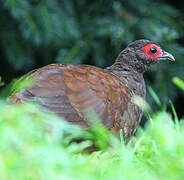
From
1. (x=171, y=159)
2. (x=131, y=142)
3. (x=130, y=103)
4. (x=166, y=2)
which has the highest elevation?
(x=166, y=2)

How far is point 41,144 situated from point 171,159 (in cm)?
65

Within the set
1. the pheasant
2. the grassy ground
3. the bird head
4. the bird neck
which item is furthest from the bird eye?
the grassy ground

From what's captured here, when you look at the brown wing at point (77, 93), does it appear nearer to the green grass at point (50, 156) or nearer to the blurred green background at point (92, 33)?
the green grass at point (50, 156)

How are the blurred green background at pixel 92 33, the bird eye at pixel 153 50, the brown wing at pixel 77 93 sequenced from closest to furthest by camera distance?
the brown wing at pixel 77 93
the bird eye at pixel 153 50
the blurred green background at pixel 92 33

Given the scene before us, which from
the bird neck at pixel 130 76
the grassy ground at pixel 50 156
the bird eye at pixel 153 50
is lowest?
the bird neck at pixel 130 76

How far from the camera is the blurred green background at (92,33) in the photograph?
16.7 ft

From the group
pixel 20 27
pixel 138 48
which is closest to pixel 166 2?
pixel 138 48

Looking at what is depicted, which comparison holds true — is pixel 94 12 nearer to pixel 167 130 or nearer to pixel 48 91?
pixel 48 91

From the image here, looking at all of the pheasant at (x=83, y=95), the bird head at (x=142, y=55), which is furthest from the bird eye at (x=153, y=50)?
the pheasant at (x=83, y=95)

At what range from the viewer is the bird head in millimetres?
4445

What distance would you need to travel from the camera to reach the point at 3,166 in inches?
72.1

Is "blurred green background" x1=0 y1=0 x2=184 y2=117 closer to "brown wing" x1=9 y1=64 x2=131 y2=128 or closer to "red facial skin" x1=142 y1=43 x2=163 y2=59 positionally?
"red facial skin" x1=142 y1=43 x2=163 y2=59

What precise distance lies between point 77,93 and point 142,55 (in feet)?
→ 3.86

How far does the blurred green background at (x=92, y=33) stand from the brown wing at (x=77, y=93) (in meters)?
1.32
